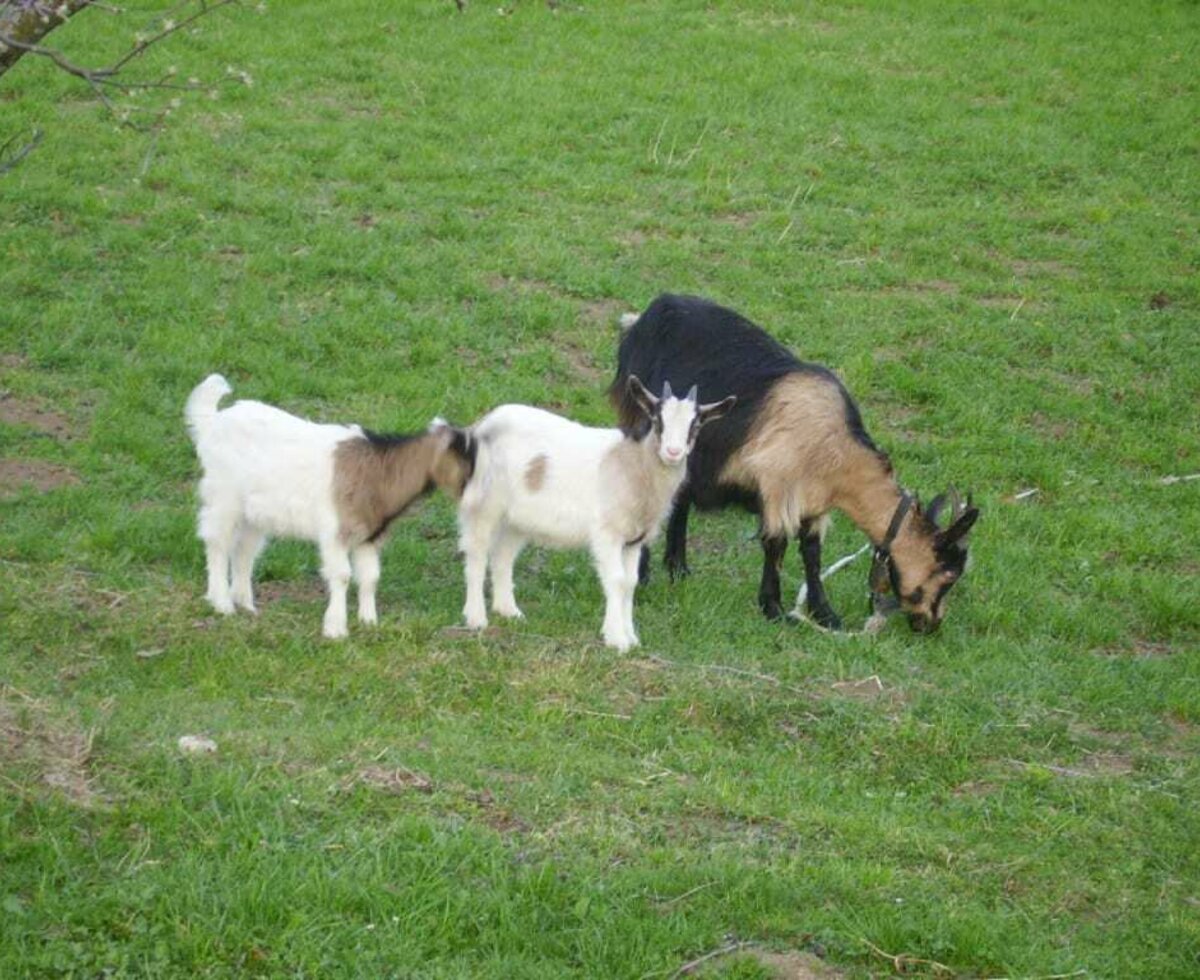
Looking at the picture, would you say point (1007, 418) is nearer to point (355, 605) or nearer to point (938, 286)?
point (938, 286)

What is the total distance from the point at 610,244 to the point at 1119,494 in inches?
196

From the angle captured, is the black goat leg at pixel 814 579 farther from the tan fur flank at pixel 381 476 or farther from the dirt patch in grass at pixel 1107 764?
the tan fur flank at pixel 381 476

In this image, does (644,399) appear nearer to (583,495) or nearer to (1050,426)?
(583,495)

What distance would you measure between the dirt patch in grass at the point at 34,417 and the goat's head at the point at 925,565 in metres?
5.34

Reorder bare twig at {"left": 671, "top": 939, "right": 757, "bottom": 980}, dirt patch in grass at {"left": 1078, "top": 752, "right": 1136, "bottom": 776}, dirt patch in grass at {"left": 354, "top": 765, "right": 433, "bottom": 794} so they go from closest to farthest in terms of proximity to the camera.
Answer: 1. bare twig at {"left": 671, "top": 939, "right": 757, "bottom": 980}
2. dirt patch in grass at {"left": 354, "top": 765, "right": 433, "bottom": 794}
3. dirt patch in grass at {"left": 1078, "top": 752, "right": 1136, "bottom": 776}

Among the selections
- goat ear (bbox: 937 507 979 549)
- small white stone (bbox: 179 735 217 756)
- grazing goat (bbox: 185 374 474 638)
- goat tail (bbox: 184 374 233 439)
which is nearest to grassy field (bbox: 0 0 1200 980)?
small white stone (bbox: 179 735 217 756)

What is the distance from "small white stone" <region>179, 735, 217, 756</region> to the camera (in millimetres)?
6164

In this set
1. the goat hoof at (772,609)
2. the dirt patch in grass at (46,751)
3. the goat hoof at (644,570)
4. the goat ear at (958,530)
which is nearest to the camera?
the dirt patch in grass at (46,751)

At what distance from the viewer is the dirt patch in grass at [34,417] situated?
36.7 feet

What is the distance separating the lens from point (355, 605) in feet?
29.1

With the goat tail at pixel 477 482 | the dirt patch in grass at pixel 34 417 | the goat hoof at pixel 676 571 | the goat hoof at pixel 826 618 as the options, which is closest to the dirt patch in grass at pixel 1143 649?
the goat hoof at pixel 826 618

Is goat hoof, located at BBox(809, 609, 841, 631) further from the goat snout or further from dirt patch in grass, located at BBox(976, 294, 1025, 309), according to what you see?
dirt patch in grass, located at BBox(976, 294, 1025, 309)

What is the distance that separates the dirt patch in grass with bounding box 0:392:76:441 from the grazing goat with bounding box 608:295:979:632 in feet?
14.0

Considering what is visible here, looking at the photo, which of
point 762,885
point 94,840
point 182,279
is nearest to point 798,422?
point 762,885
